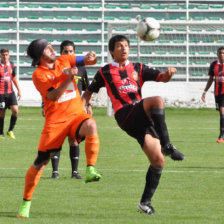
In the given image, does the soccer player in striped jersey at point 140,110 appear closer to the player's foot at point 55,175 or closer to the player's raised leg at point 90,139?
the player's raised leg at point 90,139

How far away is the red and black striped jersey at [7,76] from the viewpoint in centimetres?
1754

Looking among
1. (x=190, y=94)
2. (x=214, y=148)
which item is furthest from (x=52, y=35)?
(x=214, y=148)

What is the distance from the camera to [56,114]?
643 cm

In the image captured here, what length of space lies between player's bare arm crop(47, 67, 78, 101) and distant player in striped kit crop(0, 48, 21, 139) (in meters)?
11.1

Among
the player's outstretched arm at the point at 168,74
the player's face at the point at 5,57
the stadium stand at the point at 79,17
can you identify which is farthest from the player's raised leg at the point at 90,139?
the stadium stand at the point at 79,17

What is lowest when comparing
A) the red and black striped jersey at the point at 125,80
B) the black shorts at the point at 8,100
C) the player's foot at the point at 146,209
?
the black shorts at the point at 8,100

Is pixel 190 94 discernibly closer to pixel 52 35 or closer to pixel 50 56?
pixel 52 35

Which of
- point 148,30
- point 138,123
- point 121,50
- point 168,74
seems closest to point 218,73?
point 148,30

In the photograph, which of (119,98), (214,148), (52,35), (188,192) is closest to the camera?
(119,98)

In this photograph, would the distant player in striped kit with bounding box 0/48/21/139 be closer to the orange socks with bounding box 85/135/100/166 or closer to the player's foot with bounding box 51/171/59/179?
the player's foot with bounding box 51/171/59/179

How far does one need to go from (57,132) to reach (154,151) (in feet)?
3.12

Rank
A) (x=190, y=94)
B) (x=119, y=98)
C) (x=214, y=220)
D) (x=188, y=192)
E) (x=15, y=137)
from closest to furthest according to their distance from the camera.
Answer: (x=214, y=220) < (x=119, y=98) < (x=188, y=192) < (x=15, y=137) < (x=190, y=94)

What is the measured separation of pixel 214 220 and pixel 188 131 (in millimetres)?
13366

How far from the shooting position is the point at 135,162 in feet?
38.1
